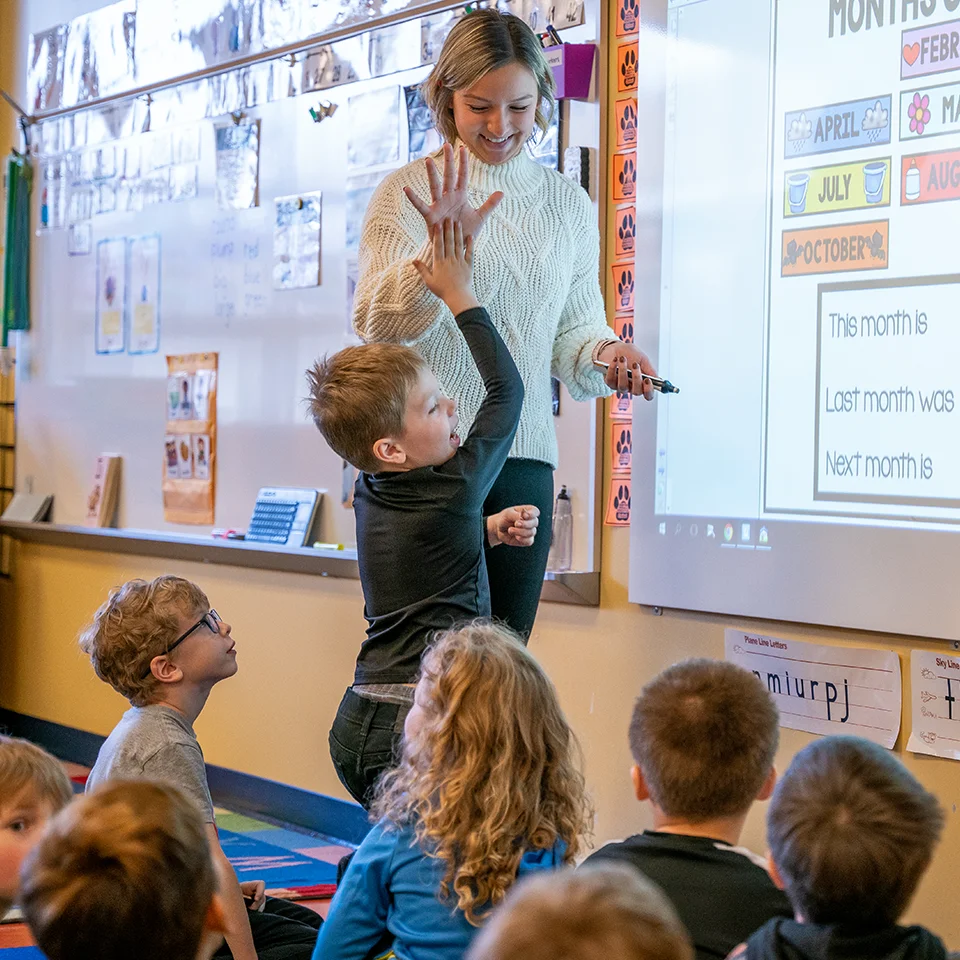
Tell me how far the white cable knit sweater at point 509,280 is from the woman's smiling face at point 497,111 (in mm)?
45

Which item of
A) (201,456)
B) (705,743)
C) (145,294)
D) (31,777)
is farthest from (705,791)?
(145,294)

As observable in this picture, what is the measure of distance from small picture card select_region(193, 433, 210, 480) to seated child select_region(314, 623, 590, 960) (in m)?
2.65

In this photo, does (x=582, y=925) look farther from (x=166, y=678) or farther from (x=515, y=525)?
(x=166, y=678)

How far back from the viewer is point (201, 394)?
413 centimetres

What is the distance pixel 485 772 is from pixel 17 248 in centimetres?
407

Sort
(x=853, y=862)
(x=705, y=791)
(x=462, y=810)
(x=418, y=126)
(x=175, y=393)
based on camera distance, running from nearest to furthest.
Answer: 1. (x=853, y=862)
2. (x=705, y=791)
3. (x=462, y=810)
4. (x=418, y=126)
5. (x=175, y=393)

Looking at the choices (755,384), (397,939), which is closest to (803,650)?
(755,384)

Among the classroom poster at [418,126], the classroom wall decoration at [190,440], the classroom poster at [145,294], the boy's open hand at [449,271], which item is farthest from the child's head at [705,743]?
the classroom poster at [145,294]

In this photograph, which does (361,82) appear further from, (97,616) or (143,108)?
(97,616)

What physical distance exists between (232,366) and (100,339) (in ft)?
2.71

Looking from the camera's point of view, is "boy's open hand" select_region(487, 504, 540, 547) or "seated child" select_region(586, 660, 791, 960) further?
"boy's open hand" select_region(487, 504, 540, 547)

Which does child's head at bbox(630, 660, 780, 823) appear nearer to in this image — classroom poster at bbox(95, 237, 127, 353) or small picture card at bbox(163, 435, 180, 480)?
small picture card at bbox(163, 435, 180, 480)

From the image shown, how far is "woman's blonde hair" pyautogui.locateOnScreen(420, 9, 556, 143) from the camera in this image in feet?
6.85

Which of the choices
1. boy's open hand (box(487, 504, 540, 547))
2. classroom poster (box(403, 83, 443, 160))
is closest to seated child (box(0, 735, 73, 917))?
boy's open hand (box(487, 504, 540, 547))
